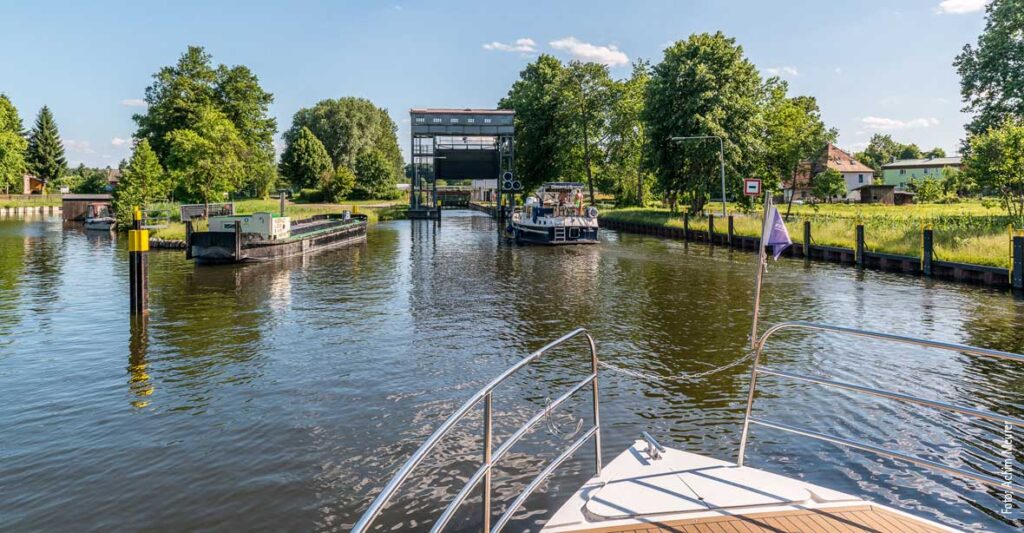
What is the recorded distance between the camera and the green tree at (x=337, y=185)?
280 ft

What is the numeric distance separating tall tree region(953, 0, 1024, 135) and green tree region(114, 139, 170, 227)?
56.3 meters

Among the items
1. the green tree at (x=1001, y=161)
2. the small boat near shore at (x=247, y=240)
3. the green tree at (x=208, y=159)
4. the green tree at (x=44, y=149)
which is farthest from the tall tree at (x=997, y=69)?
the green tree at (x=44, y=149)

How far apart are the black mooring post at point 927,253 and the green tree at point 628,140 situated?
37587mm

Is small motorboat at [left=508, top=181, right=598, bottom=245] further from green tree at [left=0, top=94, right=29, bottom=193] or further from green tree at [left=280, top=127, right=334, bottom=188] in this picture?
green tree at [left=0, top=94, right=29, bottom=193]

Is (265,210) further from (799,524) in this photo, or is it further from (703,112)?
(799,524)

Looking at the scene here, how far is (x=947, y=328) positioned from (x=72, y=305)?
872 inches

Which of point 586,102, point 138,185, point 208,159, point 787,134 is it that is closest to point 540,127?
point 586,102

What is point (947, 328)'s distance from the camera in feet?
47.2

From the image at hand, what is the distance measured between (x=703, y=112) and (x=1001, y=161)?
20.6 m

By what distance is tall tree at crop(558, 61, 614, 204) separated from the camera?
6444 centimetres

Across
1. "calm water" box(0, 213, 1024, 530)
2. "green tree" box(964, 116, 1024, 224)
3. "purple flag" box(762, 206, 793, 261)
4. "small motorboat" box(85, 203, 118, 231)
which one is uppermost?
"green tree" box(964, 116, 1024, 224)

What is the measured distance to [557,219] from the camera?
118 feet

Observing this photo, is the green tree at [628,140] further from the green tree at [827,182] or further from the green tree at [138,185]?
the green tree at [138,185]

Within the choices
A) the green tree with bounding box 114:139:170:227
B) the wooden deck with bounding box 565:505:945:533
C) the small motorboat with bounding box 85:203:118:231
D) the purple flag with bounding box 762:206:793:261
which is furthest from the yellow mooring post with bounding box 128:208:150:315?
the small motorboat with bounding box 85:203:118:231
